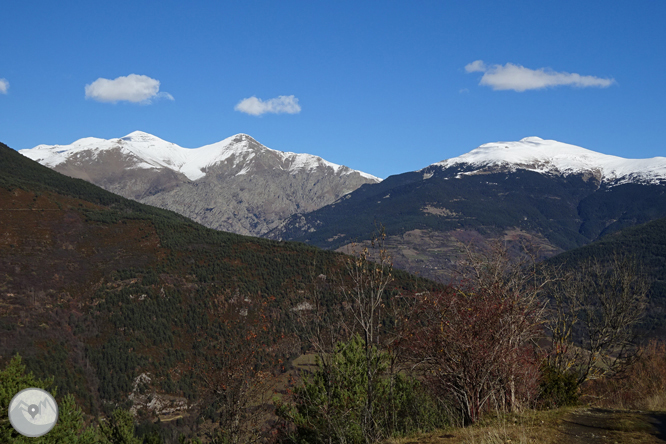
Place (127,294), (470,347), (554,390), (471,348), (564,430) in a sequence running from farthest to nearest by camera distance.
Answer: (127,294) → (554,390) → (471,348) → (470,347) → (564,430)

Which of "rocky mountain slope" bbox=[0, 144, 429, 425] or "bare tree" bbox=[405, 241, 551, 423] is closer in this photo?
"bare tree" bbox=[405, 241, 551, 423]

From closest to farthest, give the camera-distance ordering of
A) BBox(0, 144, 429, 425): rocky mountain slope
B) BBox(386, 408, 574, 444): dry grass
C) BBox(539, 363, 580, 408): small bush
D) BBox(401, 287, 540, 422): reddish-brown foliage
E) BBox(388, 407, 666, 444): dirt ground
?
BBox(386, 408, 574, 444): dry grass, BBox(388, 407, 666, 444): dirt ground, BBox(401, 287, 540, 422): reddish-brown foliage, BBox(539, 363, 580, 408): small bush, BBox(0, 144, 429, 425): rocky mountain slope

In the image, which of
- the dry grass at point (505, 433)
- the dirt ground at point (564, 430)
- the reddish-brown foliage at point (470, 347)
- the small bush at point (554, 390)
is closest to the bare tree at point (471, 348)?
the reddish-brown foliage at point (470, 347)

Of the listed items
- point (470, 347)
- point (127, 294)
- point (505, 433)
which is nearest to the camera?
point (505, 433)

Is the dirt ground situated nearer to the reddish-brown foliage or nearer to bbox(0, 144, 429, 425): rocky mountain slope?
the reddish-brown foliage

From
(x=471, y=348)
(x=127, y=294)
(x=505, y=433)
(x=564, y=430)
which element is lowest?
(x=127, y=294)

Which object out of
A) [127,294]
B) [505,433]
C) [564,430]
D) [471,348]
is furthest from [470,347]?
[127,294]

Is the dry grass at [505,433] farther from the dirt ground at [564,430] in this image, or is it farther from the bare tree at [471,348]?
the bare tree at [471,348]

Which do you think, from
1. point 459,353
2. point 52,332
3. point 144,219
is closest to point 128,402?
point 52,332

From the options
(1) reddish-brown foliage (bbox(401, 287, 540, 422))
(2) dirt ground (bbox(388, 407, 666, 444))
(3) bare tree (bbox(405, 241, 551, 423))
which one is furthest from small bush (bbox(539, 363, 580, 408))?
(2) dirt ground (bbox(388, 407, 666, 444))

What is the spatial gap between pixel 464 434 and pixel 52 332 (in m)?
115

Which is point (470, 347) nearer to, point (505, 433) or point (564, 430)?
point (564, 430)

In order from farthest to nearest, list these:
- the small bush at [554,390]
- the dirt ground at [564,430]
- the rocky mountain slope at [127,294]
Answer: the rocky mountain slope at [127,294] → the small bush at [554,390] → the dirt ground at [564,430]

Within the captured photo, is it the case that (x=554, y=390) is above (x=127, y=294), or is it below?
above
